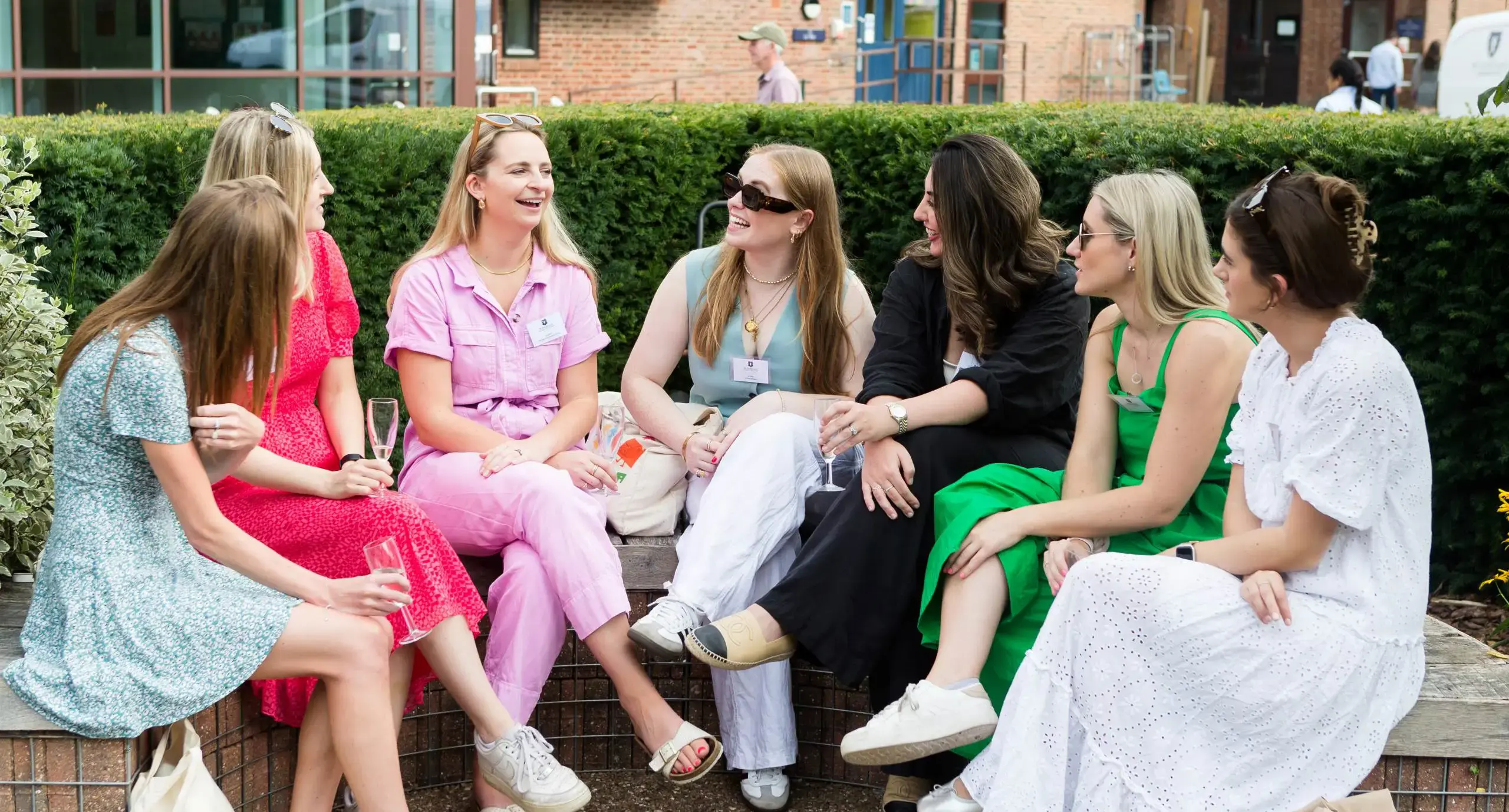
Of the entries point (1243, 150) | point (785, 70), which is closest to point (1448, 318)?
point (1243, 150)

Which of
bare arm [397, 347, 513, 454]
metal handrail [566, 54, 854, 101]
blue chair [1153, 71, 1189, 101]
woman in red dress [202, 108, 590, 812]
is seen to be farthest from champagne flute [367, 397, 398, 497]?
blue chair [1153, 71, 1189, 101]

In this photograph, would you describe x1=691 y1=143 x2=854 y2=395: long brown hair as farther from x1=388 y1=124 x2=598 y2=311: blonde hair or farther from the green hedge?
the green hedge

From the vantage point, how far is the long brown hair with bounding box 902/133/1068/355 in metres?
3.67

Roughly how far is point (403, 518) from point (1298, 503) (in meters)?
1.80

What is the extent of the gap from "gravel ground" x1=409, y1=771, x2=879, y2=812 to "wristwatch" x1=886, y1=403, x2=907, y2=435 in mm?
903

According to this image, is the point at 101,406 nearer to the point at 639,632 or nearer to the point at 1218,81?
the point at 639,632

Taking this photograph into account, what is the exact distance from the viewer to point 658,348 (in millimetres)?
4156

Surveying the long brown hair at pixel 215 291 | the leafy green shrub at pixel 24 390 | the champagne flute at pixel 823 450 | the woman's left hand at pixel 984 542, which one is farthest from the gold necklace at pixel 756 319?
the leafy green shrub at pixel 24 390

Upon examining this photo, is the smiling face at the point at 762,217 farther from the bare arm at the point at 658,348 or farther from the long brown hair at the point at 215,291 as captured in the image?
the long brown hair at the point at 215,291

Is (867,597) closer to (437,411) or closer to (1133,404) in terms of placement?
(1133,404)

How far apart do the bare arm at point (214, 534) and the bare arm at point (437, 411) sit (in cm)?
75

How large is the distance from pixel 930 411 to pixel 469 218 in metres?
1.34

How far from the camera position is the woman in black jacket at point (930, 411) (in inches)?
132

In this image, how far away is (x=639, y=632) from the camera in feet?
10.7
